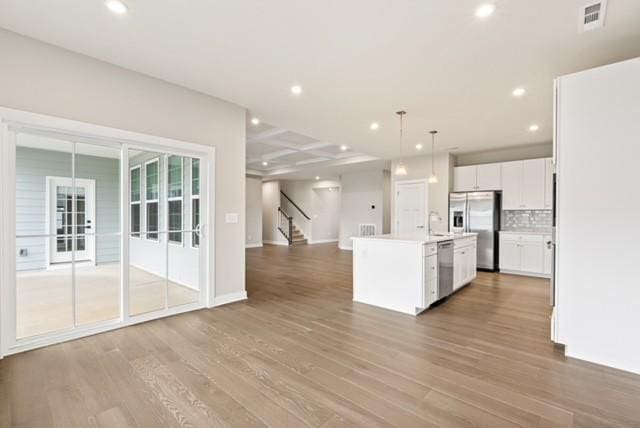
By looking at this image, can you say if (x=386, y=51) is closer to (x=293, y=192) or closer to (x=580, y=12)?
(x=580, y=12)

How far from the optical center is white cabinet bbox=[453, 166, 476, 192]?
23.0 ft

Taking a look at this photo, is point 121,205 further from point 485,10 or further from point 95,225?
point 485,10

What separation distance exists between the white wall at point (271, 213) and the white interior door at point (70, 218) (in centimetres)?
948

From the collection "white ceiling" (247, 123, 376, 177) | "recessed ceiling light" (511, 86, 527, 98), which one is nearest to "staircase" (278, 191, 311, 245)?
"white ceiling" (247, 123, 376, 177)

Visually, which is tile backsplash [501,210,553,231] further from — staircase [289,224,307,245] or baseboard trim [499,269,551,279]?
staircase [289,224,307,245]

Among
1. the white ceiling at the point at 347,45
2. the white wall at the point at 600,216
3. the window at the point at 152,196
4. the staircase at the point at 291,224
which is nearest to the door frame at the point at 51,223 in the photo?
the window at the point at 152,196

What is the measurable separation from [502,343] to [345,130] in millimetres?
4179

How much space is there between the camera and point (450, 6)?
89.3 inches

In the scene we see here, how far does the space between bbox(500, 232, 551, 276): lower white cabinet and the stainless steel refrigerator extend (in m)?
0.17

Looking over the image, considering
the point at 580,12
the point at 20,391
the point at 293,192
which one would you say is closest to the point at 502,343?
the point at 580,12

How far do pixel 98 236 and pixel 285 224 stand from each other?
9.62 meters

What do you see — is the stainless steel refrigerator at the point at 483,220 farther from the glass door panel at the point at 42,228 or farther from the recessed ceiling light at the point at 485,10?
the glass door panel at the point at 42,228

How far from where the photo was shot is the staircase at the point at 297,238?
12516 millimetres

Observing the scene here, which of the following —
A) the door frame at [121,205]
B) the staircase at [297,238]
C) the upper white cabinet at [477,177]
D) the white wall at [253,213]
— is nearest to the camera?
the door frame at [121,205]
